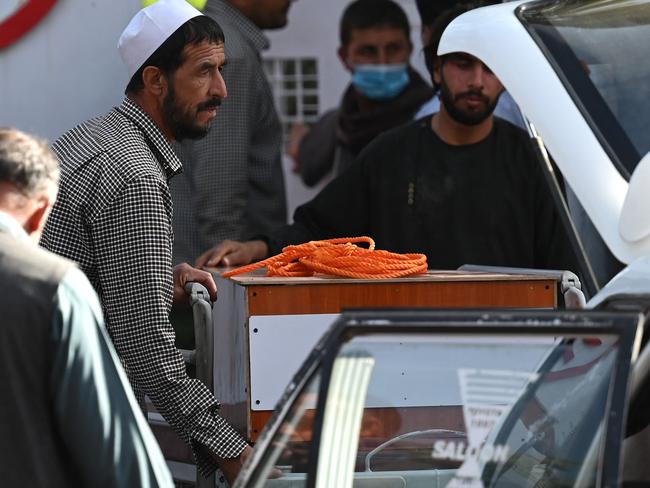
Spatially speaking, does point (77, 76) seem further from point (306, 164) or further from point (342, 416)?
point (342, 416)

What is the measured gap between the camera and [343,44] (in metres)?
7.77

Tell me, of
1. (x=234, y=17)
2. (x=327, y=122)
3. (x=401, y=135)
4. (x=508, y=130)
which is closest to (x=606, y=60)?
(x=508, y=130)

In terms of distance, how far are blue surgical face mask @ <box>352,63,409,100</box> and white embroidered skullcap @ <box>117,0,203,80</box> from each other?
3172 millimetres

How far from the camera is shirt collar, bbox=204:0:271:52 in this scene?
21.2 ft

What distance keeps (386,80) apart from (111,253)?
3.78 metres

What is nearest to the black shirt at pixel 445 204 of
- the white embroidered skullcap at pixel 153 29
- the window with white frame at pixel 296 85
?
the white embroidered skullcap at pixel 153 29

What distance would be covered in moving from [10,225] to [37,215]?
0.29 ft

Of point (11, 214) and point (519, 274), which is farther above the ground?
point (11, 214)

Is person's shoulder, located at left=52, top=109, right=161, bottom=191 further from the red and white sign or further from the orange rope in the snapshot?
the red and white sign

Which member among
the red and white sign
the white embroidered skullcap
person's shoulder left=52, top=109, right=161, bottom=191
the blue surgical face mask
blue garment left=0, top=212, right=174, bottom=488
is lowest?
blue garment left=0, top=212, right=174, bottom=488

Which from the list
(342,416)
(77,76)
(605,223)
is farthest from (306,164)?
(342,416)

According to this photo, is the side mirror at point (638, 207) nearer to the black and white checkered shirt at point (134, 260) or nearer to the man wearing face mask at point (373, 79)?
the black and white checkered shirt at point (134, 260)

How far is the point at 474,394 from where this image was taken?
8.51 feet

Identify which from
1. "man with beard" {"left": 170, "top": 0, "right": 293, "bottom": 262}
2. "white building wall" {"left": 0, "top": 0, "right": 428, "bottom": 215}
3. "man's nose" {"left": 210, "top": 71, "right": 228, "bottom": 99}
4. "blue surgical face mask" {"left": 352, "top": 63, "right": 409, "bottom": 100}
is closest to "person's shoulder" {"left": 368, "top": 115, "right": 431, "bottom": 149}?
"man with beard" {"left": 170, "top": 0, "right": 293, "bottom": 262}
